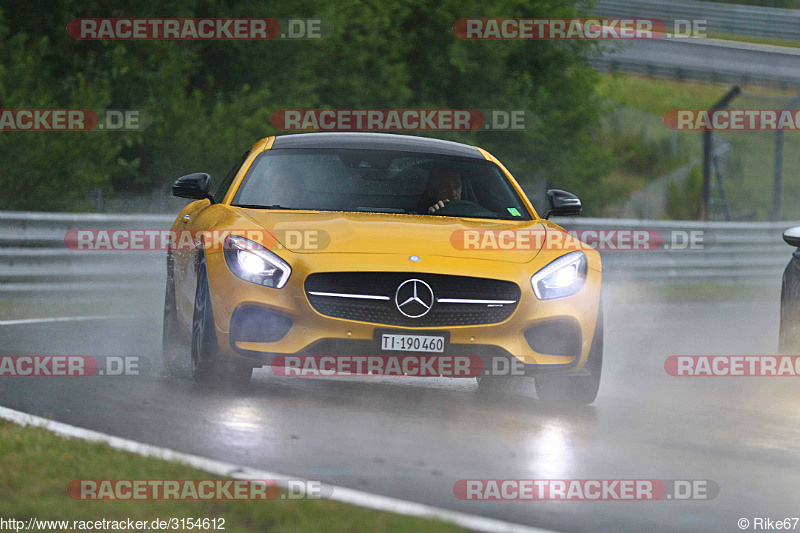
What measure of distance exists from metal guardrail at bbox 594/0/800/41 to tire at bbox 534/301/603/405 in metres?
51.1

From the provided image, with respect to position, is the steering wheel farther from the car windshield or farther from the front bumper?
the front bumper

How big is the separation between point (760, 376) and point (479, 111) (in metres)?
20.0

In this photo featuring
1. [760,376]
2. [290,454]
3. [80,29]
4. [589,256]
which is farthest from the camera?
[80,29]

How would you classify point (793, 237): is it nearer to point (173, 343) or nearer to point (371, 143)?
point (371, 143)

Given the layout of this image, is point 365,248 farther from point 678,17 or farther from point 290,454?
point 678,17

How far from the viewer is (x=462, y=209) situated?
906cm

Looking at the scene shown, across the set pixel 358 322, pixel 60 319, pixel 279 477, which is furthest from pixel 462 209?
pixel 60 319

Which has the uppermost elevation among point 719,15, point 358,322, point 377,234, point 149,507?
point 719,15

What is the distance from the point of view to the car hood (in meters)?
7.81

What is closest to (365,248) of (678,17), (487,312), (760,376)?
(487,312)

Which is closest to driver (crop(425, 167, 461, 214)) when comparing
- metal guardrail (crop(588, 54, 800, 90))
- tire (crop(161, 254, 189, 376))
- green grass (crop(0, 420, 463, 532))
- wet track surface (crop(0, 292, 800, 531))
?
wet track surface (crop(0, 292, 800, 531))

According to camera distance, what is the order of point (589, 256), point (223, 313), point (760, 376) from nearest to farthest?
point (223, 313)
point (589, 256)
point (760, 376)

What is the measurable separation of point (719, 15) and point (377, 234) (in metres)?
56.4

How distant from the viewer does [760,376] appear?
1094 cm
